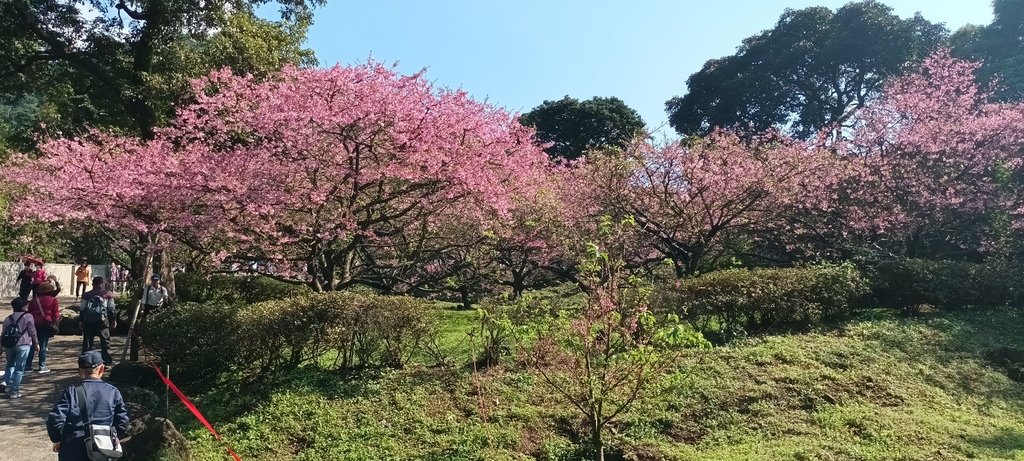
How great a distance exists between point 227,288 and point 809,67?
3101cm

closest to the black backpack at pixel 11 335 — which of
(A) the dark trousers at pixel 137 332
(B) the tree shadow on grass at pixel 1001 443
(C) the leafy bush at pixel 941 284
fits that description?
(A) the dark trousers at pixel 137 332

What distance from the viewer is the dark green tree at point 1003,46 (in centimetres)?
2602

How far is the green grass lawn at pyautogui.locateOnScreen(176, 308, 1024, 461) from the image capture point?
6.14m

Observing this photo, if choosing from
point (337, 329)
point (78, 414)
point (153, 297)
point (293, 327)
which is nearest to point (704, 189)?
point (337, 329)

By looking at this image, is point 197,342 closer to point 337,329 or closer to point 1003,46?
point 337,329

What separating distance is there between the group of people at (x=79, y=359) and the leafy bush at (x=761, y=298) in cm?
620

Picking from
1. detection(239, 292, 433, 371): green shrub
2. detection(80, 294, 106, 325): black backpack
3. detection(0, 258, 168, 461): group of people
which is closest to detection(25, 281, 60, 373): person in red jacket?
detection(0, 258, 168, 461): group of people

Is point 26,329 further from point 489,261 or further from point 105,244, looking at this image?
point 105,244

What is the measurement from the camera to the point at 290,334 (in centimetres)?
777

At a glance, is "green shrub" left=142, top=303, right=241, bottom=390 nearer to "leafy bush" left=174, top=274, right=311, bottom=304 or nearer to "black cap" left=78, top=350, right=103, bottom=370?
"black cap" left=78, top=350, right=103, bottom=370

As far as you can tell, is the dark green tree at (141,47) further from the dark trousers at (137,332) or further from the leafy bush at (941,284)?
the leafy bush at (941,284)

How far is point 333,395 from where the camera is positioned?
7.34 meters

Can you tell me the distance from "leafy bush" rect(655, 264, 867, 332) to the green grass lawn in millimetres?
605

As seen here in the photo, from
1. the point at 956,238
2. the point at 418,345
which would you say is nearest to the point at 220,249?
the point at 418,345
